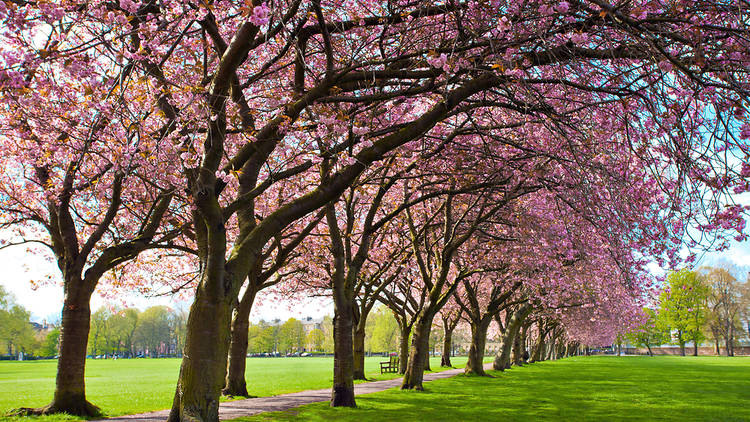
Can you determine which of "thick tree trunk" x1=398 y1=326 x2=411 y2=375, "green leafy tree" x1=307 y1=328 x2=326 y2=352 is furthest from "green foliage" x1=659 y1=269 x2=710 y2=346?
"green leafy tree" x1=307 y1=328 x2=326 y2=352

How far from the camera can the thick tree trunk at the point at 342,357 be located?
1331cm

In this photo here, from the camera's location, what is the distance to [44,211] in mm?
15023

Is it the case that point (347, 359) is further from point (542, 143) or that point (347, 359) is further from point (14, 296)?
point (14, 296)

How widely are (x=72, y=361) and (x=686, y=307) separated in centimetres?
9116

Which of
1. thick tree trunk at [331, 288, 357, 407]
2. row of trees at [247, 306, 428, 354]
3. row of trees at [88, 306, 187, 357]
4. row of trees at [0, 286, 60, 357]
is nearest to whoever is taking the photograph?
thick tree trunk at [331, 288, 357, 407]

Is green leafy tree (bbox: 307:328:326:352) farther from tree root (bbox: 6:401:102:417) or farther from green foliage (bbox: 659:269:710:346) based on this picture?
tree root (bbox: 6:401:102:417)

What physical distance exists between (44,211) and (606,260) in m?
18.9

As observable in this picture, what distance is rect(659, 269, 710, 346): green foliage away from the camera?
77250mm

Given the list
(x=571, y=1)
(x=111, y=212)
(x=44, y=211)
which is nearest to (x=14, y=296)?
(x=44, y=211)

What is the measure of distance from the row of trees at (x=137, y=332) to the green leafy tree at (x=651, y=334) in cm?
9180

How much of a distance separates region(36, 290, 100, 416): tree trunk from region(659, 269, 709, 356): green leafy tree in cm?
8287

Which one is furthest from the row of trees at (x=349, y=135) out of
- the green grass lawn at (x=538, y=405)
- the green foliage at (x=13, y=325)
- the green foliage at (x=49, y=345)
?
the green foliage at (x=49, y=345)

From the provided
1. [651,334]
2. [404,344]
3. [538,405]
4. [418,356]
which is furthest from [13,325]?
[651,334]

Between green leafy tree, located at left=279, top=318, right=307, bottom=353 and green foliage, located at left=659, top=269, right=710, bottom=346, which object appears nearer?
green foliage, located at left=659, top=269, right=710, bottom=346
